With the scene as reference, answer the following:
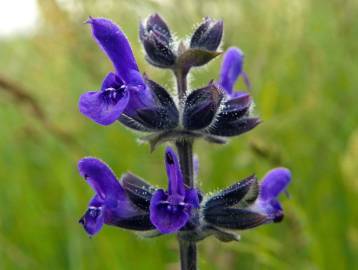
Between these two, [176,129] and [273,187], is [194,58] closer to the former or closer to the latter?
[176,129]

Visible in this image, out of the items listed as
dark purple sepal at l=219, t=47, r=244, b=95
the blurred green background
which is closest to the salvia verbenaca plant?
dark purple sepal at l=219, t=47, r=244, b=95

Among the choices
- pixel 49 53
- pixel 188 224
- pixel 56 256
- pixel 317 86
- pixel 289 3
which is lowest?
pixel 188 224

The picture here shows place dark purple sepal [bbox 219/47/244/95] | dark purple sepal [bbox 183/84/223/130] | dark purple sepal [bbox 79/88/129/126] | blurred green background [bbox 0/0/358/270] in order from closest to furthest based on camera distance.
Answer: dark purple sepal [bbox 79/88/129/126] → dark purple sepal [bbox 183/84/223/130] → dark purple sepal [bbox 219/47/244/95] → blurred green background [bbox 0/0/358/270]

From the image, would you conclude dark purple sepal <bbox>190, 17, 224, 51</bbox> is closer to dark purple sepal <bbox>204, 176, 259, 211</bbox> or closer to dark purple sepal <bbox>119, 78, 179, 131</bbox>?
dark purple sepal <bbox>119, 78, 179, 131</bbox>

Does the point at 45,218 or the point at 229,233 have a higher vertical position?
the point at 45,218

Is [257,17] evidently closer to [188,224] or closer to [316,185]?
[316,185]

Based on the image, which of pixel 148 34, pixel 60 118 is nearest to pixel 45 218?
pixel 60 118

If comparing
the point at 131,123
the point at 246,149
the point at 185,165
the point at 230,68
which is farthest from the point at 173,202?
the point at 246,149
